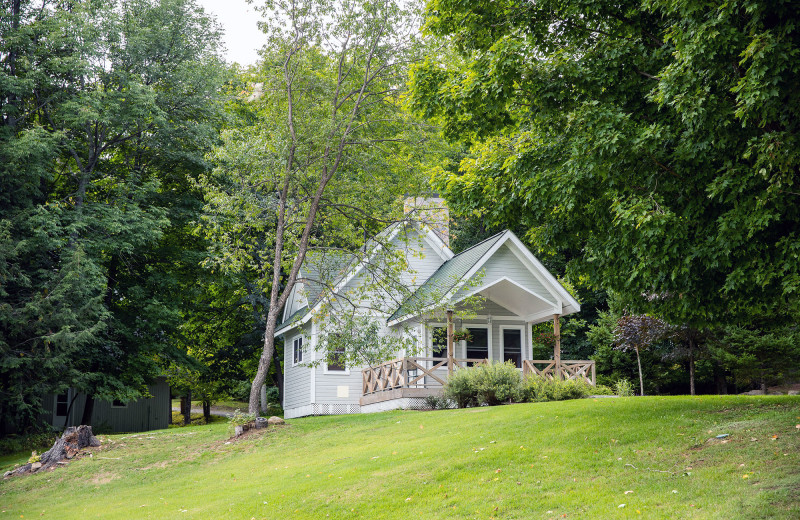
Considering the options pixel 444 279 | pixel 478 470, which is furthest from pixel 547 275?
pixel 478 470

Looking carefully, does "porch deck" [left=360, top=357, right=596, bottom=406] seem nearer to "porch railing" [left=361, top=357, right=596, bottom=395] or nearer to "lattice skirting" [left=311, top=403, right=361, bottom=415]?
"porch railing" [left=361, top=357, right=596, bottom=395]

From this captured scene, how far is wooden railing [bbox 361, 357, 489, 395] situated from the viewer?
67.1 feet

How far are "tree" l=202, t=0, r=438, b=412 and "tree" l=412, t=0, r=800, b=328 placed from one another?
7.31 metres

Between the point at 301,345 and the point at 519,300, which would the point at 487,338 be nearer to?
the point at 519,300

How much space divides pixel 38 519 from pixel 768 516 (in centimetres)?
1152

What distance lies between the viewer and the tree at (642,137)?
7.80m

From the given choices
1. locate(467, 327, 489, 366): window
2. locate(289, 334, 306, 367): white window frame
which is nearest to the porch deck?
locate(467, 327, 489, 366): window

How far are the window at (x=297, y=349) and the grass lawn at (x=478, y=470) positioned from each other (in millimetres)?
9053

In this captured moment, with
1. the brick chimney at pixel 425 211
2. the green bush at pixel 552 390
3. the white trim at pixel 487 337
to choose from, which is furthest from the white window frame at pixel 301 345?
the green bush at pixel 552 390

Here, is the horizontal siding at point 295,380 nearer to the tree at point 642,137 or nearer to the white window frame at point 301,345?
the white window frame at point 301,345

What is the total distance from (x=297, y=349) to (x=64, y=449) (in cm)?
1050

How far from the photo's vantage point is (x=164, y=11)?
89.2 ft

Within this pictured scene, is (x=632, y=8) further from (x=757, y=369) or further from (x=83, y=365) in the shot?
(x=83, y=365)

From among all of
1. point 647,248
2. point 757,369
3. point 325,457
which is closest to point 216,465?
point 325,457
